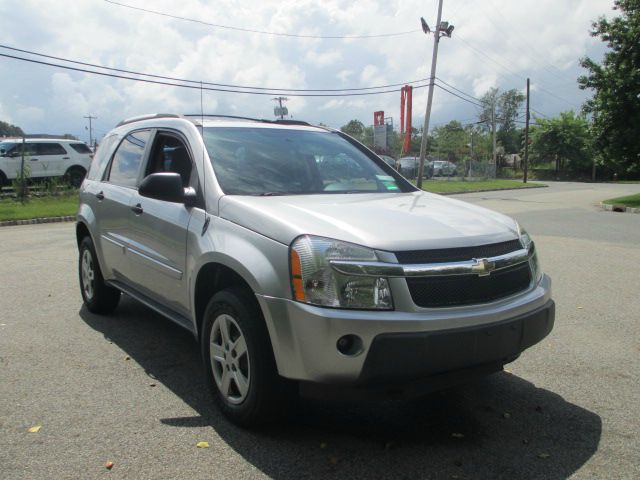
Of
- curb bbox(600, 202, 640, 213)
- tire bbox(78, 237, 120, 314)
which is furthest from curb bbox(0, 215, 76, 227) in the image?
curb bbox(600, 202, 640, 213)

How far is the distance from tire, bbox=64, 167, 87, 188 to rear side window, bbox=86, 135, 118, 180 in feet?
59.3

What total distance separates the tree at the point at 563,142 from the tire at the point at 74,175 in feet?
166

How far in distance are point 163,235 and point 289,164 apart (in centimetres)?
103

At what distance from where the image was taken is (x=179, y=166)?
4387mm

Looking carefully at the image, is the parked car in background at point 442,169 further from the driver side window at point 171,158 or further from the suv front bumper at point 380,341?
the suv front bumper at point 380,341

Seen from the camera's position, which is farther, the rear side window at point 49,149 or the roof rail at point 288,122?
the rear side window at point 49,149

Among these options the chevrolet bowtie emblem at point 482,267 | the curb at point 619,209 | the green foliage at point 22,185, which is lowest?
the curb at point 619,209

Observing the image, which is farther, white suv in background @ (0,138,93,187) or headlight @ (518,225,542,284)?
white suv in background @ (0,138,93,187)

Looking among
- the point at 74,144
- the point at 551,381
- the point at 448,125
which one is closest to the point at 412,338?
the point at 551,381

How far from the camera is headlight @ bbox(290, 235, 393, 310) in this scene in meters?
2.83


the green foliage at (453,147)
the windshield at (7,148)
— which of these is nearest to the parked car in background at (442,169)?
the green foliage at (453,147)

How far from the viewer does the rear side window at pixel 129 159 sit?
193 inches

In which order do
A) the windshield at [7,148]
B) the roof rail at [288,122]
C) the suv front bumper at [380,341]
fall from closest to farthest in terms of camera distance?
1. the suv front bumper at [380,341]
2. the roof rail at [288,122]
3. the windshield at [7,148]

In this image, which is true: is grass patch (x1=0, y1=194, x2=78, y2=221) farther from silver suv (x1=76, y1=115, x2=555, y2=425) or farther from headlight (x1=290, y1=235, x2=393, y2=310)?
headlight (x1=290, y1=235, x2=393, y2=310)
